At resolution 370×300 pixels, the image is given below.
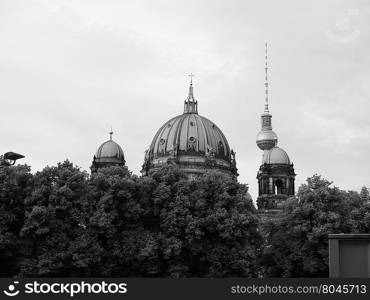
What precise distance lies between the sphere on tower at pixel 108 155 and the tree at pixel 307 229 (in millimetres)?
77118

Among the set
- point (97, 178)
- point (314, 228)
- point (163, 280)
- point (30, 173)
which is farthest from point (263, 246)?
point (163, 280)

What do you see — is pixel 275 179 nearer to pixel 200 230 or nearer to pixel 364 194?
pixel 364 194

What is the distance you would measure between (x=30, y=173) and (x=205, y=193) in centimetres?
1595

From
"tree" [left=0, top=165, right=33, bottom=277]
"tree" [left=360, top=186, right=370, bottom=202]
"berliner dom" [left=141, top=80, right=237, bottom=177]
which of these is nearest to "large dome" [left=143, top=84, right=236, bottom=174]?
"berliner dom" [left=141, top=80, right=237, bottom=177]

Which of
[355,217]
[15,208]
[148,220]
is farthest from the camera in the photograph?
[355,217]

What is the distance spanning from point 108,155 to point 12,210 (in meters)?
87.2

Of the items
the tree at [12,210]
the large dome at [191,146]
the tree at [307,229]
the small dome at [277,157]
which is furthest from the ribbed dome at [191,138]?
the tree at [12,210]

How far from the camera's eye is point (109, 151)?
488 ft

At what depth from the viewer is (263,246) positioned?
240 ft

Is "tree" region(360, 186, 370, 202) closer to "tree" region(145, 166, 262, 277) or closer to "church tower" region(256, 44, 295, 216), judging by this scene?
"tree" region(145, 166, 262, 277)

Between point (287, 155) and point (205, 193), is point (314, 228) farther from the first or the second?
point (287, 155)

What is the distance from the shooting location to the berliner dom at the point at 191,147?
476 ft

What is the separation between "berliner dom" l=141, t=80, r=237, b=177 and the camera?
14500 centimetres

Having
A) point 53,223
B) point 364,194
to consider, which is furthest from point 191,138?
point 53,223
